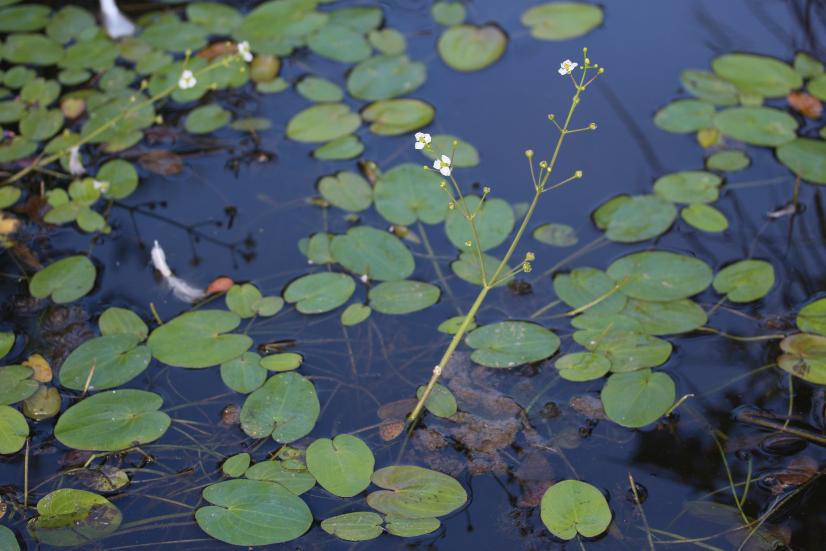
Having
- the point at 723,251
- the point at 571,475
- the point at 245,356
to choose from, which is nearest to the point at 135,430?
the point at 245,356

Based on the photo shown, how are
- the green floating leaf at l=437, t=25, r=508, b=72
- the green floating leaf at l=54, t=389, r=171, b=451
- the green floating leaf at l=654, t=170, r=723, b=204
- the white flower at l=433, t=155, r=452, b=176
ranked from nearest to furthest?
the white flower at l=433, t=155, r=452, b=176 → the green floating leaf at l=54, t=389, r=171, b=451 → the green floating leaf at l=654, t=170, r=723, b=204 → the green floating leaf at l=437, t=25, r=508, b=72

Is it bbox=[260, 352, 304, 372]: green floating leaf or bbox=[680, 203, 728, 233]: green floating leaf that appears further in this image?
bbox=[680, 203, 728, 233]: green floating leaf

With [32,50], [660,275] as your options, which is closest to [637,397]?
[660,275]

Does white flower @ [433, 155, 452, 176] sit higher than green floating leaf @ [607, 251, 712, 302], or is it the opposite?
white flower @ [433, 155, 452, 176]

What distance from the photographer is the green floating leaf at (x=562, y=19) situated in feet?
10.8

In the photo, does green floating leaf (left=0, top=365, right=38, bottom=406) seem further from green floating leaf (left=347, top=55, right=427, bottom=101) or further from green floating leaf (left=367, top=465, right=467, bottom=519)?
green floating leaf (left=347, top=55, right=427, bottom=101)

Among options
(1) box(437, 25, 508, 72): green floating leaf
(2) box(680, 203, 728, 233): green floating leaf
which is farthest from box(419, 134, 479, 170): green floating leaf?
(2) box(680, 203, 728, 233): green floating leaf

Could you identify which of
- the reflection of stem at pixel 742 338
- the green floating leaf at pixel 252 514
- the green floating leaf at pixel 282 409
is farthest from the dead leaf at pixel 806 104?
the green floating leaf at pixel 252 514

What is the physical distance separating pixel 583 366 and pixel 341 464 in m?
0.72

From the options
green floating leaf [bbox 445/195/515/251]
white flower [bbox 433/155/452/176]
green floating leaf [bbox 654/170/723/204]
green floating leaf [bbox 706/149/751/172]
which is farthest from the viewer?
green floating leaf [bbox 706/149/751/172]

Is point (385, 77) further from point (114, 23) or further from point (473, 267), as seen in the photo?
point (114, 23)

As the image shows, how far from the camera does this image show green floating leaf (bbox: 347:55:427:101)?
311 centimetres

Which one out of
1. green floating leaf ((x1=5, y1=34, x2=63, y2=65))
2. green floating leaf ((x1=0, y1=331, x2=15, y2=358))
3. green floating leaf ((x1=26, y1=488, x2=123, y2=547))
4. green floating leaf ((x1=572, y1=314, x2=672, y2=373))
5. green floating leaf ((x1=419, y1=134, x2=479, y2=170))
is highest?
green floating leaf ((x1=5, y1=34, x2=63, y2=65))

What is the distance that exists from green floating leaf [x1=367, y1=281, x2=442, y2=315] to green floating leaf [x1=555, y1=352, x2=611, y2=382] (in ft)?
1.41
